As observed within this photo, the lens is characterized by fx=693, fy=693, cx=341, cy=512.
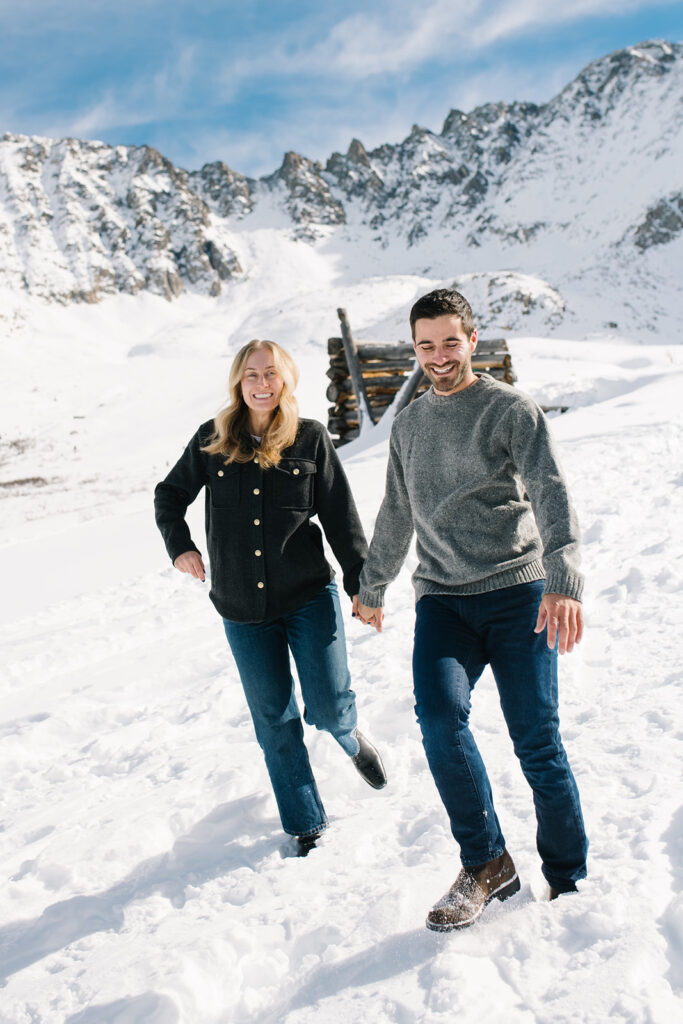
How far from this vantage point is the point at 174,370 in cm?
4006

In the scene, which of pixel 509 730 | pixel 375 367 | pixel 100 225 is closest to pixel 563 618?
pixel 509 730

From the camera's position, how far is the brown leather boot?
7.00 feet

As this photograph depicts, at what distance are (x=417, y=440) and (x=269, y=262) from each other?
88235mm

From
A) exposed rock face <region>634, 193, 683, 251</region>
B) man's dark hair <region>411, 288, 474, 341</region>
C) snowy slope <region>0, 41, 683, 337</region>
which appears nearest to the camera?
man's dark hair <region>411, 288, 474, 341</region>

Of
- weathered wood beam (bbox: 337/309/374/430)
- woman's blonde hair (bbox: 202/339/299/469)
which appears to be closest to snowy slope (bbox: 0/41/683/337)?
weathered wood beam (bbox: 337/309/374/430)

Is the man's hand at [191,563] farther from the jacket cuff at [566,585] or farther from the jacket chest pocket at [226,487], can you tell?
the jacket cuff at [566,585]

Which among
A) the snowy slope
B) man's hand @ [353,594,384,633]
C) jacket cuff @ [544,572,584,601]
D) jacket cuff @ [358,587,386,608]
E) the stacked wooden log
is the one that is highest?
the snowy slope

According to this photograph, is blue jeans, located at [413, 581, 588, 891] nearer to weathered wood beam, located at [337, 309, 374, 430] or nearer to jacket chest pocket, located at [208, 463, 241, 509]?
jacket chest pocket, located at [208, 463, 241, 509]

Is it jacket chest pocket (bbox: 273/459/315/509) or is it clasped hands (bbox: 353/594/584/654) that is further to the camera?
jacket chest pocket (bbox: 273/459/315/509)

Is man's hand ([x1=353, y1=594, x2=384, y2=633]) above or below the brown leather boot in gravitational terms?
above

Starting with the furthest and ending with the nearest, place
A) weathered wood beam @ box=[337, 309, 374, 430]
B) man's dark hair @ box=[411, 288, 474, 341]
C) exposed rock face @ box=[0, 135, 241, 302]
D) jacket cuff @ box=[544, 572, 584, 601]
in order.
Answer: exposed rock face @ box=[0, 135, 241, 302] → weathered wood beam @ box=[337, 309, 374, 430] → man's dark hair @ box=[411, 288, 474, 341] → jacket cuff @ box=[544, 572, 584, 601]

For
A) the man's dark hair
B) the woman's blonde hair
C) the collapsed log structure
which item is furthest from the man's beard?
the collapsed log structure

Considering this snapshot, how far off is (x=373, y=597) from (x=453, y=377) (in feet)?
2.99

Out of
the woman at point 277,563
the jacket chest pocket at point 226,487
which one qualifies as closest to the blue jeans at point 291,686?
the woman at point 277,563
